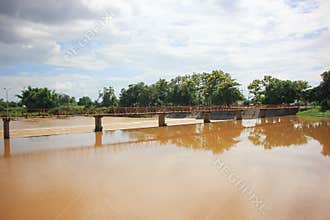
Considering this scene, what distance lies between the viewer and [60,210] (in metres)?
5.70

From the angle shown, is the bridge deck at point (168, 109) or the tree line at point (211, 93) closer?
the bridge deck at point (168, 109)

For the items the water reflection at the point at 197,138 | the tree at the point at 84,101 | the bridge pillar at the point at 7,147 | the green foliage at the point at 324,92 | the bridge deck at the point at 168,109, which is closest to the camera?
the bridge pillar at the point at 7,147

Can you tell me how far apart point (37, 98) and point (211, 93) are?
27662 mm

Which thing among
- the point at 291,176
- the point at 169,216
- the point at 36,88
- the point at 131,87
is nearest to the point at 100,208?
the point at 169,216

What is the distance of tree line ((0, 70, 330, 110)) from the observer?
117ft

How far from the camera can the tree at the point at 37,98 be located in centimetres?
4125

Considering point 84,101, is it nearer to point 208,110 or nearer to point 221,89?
point 221,89

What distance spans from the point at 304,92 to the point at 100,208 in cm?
3955

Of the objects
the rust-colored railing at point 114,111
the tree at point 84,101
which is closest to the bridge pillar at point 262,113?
the rust-colored railing at point 114,111

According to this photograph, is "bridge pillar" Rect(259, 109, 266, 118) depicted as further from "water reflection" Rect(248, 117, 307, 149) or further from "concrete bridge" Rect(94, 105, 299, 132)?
"water reflection" Rect(248, 117, 307, 149)

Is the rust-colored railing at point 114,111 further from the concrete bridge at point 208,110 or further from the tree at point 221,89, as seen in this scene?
Answer: the tree at point 221,89

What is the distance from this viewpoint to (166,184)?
23.8 feet

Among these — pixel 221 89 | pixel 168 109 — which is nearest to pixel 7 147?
pixel 168 109

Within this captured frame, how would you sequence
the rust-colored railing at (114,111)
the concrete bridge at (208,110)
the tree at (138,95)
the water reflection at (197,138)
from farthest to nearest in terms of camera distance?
the tree at (138,95) < the concrete bridge at (208,110) < the rust-colored railing at (114,111) < the water reflection at (197,138)
